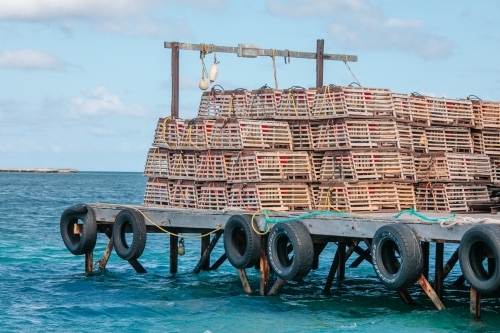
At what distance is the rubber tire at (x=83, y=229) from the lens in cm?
2686

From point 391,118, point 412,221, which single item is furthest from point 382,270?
point 391,118

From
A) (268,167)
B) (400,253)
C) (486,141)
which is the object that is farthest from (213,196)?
(486,141)

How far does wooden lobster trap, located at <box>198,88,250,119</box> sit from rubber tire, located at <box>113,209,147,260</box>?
3.46 metres

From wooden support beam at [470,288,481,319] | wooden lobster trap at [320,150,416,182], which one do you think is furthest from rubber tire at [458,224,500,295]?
wooden lobster trap at [320,150,416,182]

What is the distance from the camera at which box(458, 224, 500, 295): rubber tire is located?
57.6ft

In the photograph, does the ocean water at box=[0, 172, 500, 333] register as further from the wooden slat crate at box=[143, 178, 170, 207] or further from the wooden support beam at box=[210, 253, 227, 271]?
the wooden slat crate at box=[143, 178, 170, 207]

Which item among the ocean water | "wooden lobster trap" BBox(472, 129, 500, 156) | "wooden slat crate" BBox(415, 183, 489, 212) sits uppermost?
"wooden lobster trap" BBox(472, 129, 500, 156)

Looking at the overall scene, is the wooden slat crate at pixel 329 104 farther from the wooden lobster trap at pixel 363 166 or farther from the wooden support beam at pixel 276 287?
the wooden support beam at pixel 276 287

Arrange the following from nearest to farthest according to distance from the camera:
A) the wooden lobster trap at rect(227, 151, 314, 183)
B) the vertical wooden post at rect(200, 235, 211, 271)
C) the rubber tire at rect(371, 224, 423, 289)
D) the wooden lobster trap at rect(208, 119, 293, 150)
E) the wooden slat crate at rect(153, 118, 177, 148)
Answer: the rubber tire at rect(371, 224, 423, 289) → the wooden lobster trap at rect(227, 151, 314, 183) → the wooden lobster trap at rect(208, 119, 293, 150) → the wooden slat crate at rect(153, 118, 177, 148) → the vertical wooden post at rect(200, 235, 211, 271)

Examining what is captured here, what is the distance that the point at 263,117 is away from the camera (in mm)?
25734

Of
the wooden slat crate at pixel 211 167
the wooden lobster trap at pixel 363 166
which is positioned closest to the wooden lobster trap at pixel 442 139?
the wooden lobster trap at pixel 363 166

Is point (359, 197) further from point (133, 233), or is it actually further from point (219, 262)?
point (219, 262)

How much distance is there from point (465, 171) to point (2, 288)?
1276 centimetres

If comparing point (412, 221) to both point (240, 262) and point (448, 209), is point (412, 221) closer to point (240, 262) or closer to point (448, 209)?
point (240, 262)
